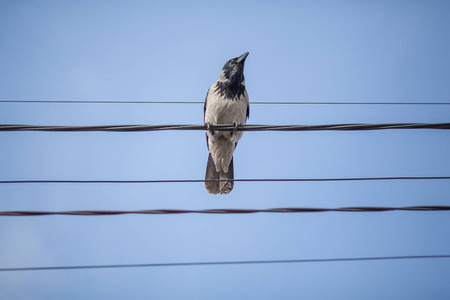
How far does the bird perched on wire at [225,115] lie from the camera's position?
233 inches

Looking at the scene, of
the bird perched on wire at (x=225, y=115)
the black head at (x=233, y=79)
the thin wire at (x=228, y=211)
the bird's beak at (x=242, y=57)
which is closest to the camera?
the thin wire at (x=228, y=211)

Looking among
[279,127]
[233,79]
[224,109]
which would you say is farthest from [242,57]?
[279,127]

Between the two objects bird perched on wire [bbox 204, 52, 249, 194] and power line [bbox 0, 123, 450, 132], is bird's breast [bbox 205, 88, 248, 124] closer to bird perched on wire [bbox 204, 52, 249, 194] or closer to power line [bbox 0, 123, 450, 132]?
bird perched on wire [bbox 204, 52, 249, 194]

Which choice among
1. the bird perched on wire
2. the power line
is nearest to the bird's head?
the bird perched on wire

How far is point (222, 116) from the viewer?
596 centimetres

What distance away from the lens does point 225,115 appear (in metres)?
5.94

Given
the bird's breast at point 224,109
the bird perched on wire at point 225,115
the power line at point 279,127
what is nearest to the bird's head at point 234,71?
the bird perched on wire at point 225,115

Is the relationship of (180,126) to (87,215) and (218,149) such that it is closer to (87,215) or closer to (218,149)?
(87,215)

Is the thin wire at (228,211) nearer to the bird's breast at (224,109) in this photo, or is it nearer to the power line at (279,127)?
the power line at (279,127)

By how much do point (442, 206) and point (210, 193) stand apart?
3.57 meters

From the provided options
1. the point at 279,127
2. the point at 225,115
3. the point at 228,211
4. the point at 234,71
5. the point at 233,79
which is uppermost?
the point at 234,71

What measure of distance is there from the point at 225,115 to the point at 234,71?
83 cm

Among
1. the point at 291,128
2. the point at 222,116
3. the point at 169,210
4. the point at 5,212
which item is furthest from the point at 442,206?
the point at 222,116

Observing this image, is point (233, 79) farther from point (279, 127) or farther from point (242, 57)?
point (279, 127)
